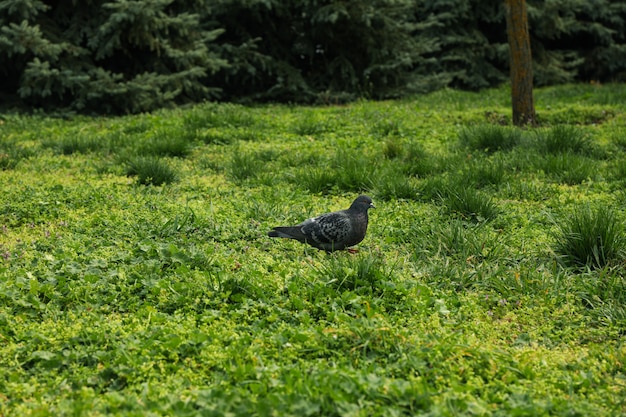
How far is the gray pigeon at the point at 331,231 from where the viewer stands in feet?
17.8

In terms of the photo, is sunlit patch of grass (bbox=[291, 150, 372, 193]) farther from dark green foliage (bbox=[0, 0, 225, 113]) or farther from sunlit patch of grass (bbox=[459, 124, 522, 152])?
dark green foliage (bbox=[0, 0, 225, 113])

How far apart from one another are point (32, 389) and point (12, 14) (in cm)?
1089

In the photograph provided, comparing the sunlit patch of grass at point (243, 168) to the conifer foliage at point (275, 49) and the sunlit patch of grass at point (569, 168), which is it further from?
the conifer foliage at point (275, 49)

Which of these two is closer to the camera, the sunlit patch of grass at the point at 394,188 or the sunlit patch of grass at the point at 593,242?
the sunlit patch of grass at the point at 593,242

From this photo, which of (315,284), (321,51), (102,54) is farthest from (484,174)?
(321,51)

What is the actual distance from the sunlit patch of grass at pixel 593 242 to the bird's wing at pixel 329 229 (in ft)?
5.77

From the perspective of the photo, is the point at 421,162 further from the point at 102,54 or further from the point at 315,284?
the point at 102,54

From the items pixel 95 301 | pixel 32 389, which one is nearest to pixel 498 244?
Result: pixel 95 301

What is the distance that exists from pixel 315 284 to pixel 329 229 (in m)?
0.88

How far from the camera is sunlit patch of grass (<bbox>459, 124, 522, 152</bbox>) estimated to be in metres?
9.31

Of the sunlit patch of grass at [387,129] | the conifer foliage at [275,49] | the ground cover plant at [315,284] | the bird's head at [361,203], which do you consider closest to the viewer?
the ground cover plant at [315,284]

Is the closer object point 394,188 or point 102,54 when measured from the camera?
point 394,188

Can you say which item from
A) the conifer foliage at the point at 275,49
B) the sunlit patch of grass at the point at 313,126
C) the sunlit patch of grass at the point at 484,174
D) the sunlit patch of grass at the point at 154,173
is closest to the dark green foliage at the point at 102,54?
the conifer foliage at the point at 275,49

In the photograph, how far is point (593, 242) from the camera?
524cm
